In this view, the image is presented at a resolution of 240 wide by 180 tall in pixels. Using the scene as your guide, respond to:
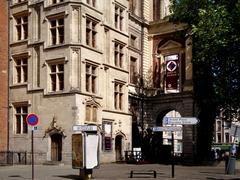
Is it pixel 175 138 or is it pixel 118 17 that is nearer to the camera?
pixel 118 17

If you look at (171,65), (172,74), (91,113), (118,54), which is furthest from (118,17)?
(91,113)

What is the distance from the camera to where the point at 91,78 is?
35.0 metres

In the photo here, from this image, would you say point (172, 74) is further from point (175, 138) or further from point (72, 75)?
point (175, 138)

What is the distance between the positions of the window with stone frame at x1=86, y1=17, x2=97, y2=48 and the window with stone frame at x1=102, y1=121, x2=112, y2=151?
614 cm

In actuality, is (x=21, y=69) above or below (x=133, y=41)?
below

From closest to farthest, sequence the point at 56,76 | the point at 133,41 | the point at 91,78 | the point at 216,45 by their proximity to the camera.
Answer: the point at 216,45 → the point at 56,76 → the point at 91,78 → the point at 133,41

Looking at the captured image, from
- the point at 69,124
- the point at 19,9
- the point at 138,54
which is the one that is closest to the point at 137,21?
the point at 138,54

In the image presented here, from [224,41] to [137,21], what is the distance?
55.3 ft

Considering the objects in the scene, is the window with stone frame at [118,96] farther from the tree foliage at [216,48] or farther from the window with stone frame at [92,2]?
the window with stone frame at [92,2]

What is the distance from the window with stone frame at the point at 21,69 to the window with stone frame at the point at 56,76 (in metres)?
2.77

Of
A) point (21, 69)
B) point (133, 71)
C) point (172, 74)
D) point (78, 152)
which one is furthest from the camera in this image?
point (133, 71)

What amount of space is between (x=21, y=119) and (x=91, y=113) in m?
5.55

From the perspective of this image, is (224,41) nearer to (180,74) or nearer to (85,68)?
(85,68)

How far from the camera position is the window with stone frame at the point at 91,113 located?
34.0 metres
